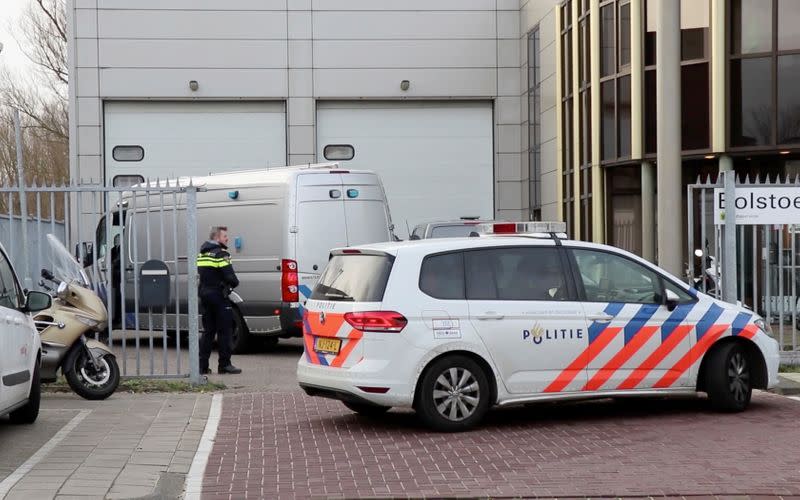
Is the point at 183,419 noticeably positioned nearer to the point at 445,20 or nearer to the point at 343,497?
the point at 343,497

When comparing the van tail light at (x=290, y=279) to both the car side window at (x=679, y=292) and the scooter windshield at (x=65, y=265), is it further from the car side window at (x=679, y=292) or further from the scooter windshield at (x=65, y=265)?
the car side window at (x=679, y=292)

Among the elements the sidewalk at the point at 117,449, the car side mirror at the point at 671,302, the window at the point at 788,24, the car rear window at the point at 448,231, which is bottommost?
the sidewalk at the point at 117,449

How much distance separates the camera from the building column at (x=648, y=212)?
22453mm

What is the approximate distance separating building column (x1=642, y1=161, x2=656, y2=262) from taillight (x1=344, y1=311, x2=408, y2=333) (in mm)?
13172

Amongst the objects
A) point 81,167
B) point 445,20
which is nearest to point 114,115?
point 81,167

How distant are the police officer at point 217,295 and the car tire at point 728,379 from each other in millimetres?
6105

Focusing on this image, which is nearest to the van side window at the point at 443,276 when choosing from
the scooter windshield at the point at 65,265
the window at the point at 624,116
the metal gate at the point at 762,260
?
the scooter windshield at the point at 65,265

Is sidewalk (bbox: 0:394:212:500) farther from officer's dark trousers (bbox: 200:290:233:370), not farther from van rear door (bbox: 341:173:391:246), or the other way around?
van rear door (bbox: 341:173:391:246)

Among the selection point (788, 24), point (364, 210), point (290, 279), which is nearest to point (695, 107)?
point (788, 24)

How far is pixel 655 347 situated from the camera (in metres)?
10.8

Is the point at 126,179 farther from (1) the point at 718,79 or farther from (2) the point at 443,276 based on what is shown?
(2) the point at 443,276

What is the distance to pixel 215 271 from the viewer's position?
14977 millimetres

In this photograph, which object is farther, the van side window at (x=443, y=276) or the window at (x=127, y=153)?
the window at (x=127, y=153)

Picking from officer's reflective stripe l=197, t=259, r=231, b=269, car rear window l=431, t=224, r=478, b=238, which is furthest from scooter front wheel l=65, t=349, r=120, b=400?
car rear window l=431, t=224, r=478, b=238
